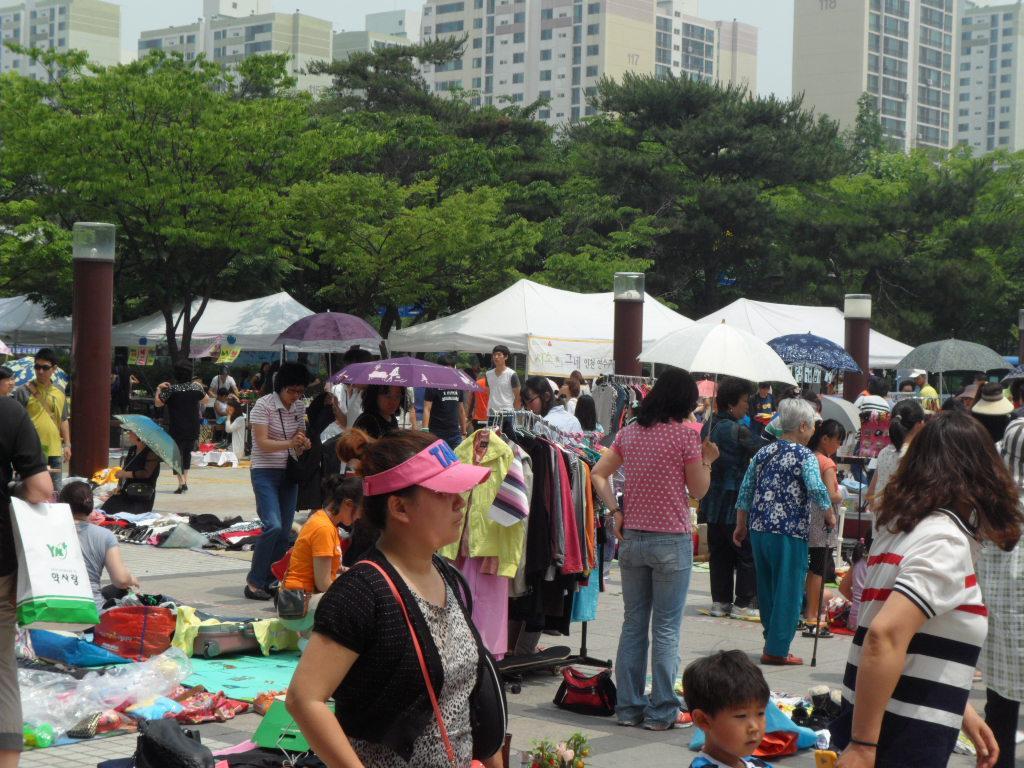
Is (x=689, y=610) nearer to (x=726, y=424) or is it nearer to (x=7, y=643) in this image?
(x=726, y=424)

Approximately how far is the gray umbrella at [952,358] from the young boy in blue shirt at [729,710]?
19.5 meters

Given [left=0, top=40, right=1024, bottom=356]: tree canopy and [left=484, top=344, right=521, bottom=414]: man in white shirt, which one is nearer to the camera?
[left=484, top=344, right=521, bottom=414]: man in white shirt

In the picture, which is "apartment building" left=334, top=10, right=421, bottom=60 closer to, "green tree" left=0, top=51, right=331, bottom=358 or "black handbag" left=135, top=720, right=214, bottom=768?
"green tree" left=0, top=51, right=331, bottom=358

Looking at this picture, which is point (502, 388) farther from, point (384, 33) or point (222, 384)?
point (384, 33)

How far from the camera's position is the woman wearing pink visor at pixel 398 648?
2771 millimetres

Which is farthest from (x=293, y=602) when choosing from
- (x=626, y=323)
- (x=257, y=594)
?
(x=626, y=323)

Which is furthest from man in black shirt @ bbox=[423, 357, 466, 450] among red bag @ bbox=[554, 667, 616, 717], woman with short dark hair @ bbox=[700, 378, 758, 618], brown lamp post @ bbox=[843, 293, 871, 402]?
brown lamp post @ bbox=[843, 293, 871, 402]

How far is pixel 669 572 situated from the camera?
6.86 meters

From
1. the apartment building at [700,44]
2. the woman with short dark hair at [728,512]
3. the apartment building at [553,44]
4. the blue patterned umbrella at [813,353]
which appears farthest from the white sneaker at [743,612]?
the apartment building at [700,44]

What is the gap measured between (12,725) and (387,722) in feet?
9.82

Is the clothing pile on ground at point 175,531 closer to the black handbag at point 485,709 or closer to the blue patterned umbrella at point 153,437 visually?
the blue patterned umbrella at point 153,437

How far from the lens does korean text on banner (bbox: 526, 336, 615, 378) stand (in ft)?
75.5

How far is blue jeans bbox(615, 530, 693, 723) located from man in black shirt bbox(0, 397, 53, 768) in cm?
299

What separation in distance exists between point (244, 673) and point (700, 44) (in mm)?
160931
